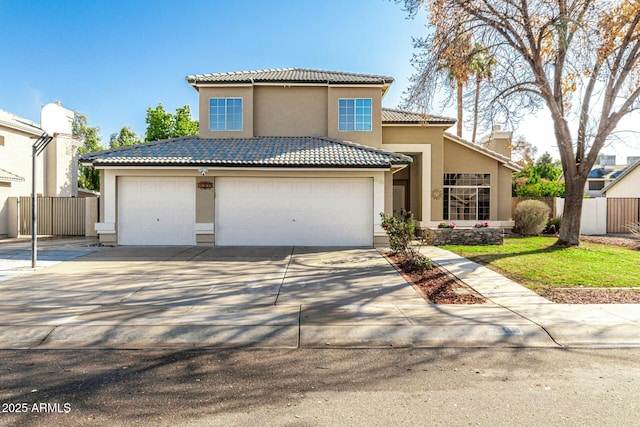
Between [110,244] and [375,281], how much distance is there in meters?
10.1

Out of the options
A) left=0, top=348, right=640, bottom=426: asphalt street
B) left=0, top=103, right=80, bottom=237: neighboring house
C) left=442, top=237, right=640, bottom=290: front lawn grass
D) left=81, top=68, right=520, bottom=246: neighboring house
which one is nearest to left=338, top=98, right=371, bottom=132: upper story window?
left=81, top=68, right=520, bottom=246: neighboring house

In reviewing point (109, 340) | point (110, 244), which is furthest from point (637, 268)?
point (110, 244)

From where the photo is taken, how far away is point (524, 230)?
732 inches

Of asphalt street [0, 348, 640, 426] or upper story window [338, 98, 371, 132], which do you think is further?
upper story window [338, 98, 371, 132]

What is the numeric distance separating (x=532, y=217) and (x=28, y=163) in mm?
25942

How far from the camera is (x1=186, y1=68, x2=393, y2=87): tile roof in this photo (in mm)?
16734

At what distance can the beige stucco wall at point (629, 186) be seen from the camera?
27.5 metres

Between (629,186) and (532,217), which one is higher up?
(629,186)

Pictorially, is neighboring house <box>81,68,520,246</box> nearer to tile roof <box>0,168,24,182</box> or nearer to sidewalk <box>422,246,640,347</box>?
sidewalk <box>422,246,640,347</box>

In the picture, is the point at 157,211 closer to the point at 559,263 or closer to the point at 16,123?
the point at 16,123

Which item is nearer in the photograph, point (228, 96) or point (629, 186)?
point (228, 96)

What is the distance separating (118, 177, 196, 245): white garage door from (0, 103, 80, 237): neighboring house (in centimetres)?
312

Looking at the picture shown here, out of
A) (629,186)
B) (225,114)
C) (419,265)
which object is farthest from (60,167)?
(629,186)

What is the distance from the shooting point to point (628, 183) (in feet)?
93.5
